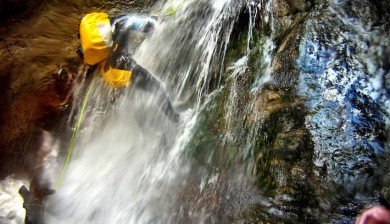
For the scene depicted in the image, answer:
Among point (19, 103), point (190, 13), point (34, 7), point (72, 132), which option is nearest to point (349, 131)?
point (190, 13)

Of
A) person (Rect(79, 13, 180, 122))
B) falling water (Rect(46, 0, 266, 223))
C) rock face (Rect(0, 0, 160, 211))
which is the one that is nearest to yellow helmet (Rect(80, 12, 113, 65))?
person (Rect(79, 13, 180, 122))

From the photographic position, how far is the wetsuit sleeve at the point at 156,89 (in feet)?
14.0

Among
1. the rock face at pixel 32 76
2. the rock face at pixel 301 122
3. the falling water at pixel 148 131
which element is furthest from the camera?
the rock face at pixel 32 76

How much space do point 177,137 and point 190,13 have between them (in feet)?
6.81

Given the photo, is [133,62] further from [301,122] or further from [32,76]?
[301,122]

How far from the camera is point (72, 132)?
531 cm

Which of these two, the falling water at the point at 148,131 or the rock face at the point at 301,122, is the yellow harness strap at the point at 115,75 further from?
the rock face at the point at 301,122

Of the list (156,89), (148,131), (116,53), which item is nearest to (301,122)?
(156,89)

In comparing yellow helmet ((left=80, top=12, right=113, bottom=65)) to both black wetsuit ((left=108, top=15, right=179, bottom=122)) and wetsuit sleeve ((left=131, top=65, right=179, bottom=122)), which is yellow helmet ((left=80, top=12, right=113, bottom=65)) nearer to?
black wetsuit ((left=108, top=15, right=179, bottom=122))

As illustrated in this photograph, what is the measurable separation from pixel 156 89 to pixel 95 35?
4.06 ft

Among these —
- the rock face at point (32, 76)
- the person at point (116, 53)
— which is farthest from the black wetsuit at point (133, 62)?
the rock face at point (32, 76)

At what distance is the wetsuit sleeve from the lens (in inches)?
167

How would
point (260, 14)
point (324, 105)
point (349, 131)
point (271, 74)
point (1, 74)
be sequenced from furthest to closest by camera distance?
1. point (1, 74)
2. point (260, 14)
3. point (271, 74)
4. point (324, 105)
5. point (349, 131)

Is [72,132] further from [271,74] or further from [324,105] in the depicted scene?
[324,105]
